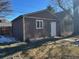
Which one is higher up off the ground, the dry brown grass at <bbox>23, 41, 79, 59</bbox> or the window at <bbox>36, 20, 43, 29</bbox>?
the window at <bbox>36, 20, 43, 29</bbox>

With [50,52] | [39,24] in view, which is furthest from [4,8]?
[50,52]

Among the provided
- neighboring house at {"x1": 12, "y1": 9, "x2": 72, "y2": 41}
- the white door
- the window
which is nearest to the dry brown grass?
neighboring house at {"x1": 12, "y1": 9, "x2": 72, "y2": 41}

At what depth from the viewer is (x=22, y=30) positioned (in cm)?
2242

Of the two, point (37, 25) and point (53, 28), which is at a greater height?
point (37, 25)

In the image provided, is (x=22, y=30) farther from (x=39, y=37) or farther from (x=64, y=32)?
(x=64, y=32)

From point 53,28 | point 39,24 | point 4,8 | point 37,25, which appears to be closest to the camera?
point 4,8

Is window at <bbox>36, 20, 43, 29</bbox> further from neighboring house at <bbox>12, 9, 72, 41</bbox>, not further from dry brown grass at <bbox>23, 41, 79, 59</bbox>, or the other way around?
dry brown grass at <bbox>23, 41, 79, 59</bbox>

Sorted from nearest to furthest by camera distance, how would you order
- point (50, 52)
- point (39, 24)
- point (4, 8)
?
point (50, 52), point (4, 8), point (39, 24)

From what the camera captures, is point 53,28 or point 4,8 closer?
point 4,8

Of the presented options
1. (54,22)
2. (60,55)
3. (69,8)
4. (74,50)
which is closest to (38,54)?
(60,55)

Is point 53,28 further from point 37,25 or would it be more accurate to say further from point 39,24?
point 37,25

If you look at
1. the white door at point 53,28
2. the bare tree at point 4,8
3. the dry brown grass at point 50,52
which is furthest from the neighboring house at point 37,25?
the dry brown grass at point 50,52


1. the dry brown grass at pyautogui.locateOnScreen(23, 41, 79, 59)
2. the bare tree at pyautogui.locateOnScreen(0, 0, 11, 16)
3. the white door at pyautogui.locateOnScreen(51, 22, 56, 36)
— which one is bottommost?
the dry brown grass at pyautogui.locateOnScreen(23, 41, 79, 59)

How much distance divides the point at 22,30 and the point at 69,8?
892 cm
